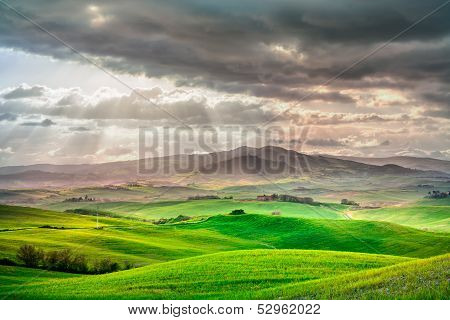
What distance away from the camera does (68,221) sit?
111 meters

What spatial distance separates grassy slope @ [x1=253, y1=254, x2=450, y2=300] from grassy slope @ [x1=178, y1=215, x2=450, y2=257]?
66023mm

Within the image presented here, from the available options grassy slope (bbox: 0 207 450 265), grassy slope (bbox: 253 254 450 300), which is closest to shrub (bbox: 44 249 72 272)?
grassy slope (bbox: 0 207 450 265)

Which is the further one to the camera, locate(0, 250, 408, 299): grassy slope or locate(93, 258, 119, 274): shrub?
locate(93, 258, 119, 274): shrub

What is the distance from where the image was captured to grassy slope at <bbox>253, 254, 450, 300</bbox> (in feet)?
59.1

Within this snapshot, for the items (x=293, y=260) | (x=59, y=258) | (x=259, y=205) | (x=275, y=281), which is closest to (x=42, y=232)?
(x=59, y=258)

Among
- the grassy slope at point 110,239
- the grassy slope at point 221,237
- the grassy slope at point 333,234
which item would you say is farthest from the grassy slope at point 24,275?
the grassy slope at point 333,234

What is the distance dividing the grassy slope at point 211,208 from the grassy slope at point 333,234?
1221 inches

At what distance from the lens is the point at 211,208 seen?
552 ft

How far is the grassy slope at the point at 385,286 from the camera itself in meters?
18.0

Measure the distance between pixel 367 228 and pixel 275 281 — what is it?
83.6 metres

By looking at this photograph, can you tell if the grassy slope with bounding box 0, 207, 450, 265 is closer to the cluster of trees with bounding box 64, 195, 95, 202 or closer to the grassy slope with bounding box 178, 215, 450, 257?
the grassy slope with bounding box 178, 215, 450, 257

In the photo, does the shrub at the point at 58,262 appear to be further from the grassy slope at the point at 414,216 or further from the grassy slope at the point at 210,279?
the grassy slope at the point at 414,216

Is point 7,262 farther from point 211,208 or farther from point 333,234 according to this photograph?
point 211,208
